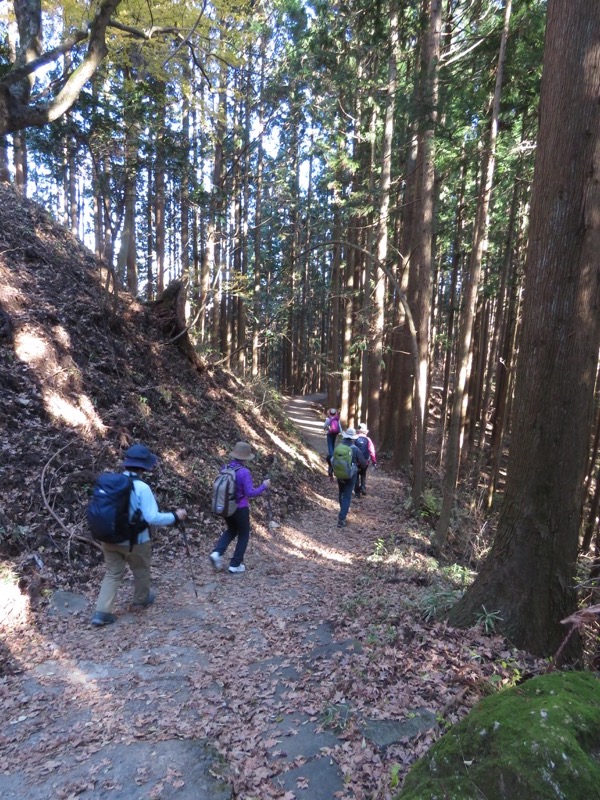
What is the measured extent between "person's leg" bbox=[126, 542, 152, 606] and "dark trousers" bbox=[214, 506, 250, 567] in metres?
1.59

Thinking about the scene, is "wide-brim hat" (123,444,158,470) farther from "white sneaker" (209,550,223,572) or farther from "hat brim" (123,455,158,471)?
"white sneaker" (209,550,223,572)

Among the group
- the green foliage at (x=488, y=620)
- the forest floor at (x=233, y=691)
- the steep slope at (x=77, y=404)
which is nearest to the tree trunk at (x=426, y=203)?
the steep slope at (x=77, y=404)

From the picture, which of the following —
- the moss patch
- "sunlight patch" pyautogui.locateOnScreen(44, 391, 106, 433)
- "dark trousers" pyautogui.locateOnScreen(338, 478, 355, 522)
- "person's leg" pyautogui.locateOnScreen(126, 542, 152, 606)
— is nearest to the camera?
the moss patch

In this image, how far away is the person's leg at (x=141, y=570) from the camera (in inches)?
222

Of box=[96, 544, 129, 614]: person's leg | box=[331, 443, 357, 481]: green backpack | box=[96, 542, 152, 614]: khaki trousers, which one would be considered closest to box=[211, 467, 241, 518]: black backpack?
box=[96, 542, 152, 614]: khaki trousers

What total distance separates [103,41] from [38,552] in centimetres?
650

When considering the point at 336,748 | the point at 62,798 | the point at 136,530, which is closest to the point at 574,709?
the point at 336,748

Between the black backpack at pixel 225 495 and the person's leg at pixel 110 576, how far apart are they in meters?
1.67

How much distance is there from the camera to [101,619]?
5465 millimetres

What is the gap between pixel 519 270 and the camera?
1772 cm

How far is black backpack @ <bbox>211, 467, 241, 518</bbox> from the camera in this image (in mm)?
6984

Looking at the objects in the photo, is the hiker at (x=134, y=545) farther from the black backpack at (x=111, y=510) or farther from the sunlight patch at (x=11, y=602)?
the sunlight patch at (x=11, y=602)

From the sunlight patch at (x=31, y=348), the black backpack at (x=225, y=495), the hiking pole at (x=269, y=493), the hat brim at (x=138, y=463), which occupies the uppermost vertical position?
the sunlight patch at (x=31, y=348)

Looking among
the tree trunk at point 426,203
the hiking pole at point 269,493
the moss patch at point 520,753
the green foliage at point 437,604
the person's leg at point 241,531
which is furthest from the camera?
the hiking pole at point 269,493
